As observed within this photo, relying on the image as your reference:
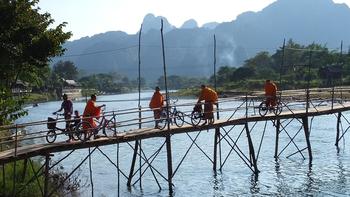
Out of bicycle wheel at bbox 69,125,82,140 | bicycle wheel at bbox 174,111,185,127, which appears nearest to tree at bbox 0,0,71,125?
bicycle wheel at bbox 69,125,82,140

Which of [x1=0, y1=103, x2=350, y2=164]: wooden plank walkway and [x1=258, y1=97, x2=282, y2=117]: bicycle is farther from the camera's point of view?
[x1=258, y1=97, x2=282, y2=117]: bicycle

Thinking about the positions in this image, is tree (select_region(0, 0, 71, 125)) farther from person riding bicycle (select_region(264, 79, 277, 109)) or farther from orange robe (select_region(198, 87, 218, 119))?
person riding bicycle (select_region(264, 79, 277, 109))

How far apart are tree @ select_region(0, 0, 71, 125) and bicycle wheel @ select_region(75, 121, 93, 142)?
5.26 meters

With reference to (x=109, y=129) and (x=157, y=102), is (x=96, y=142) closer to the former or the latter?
(x=109, y=129)

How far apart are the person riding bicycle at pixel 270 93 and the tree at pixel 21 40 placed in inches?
478

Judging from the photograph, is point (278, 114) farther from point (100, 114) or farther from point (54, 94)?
point (54, 94)

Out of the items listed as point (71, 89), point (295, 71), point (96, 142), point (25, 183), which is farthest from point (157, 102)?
point (71, 89)

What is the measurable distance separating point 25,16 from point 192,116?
34.6 ft

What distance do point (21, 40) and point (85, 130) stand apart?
8.23 meters

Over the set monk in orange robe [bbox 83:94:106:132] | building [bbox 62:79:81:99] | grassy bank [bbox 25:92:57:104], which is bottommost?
grassy bank [bbox 25:92:57:104]

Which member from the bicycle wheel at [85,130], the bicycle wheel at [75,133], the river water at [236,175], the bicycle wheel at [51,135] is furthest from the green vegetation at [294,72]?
the bicycle wheel at [85,130]

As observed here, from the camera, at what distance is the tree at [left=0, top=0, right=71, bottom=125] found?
1037 inches

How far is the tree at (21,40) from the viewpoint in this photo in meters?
26.3

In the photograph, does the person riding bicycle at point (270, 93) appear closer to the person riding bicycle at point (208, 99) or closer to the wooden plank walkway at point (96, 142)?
the wooden plank walkway at point (96, 142)
